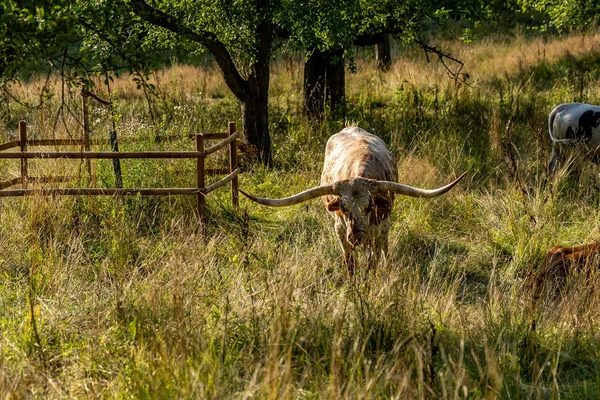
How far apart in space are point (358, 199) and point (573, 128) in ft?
17.4

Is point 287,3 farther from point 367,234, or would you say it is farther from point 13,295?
point 13,295

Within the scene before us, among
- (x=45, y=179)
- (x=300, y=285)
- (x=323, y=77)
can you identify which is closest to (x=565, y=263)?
(x=300, y=285)

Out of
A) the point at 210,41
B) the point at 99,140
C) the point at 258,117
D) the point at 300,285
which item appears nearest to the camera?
the point at 300,285

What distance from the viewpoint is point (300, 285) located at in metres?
5.71

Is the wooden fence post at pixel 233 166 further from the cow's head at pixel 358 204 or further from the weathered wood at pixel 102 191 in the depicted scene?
the cow's head at pixel 358 204

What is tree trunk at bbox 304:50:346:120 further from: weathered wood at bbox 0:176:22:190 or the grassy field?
weathered wood at bbox 0:176:22:190

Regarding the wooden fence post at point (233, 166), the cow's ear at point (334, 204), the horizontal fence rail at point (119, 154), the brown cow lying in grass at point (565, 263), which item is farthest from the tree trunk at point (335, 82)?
the brown cow lying in grass at point (565, 263)

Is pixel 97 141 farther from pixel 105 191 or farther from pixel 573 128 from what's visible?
pixel 573 128

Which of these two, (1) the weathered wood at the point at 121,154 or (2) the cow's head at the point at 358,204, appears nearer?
(2) the cow's head at the point at 358,204

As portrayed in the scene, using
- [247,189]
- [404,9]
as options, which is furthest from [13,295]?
[404,9]

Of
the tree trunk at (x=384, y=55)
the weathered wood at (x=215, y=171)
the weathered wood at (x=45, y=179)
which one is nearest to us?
the weathered wood at (x=45, y=179)

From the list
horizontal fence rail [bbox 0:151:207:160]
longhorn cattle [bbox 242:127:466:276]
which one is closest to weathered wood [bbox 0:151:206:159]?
horizontal fence rail [bbox 0:151:207:160]

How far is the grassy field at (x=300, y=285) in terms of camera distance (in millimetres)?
4320

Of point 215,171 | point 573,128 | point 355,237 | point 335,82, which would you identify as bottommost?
point 355,237
